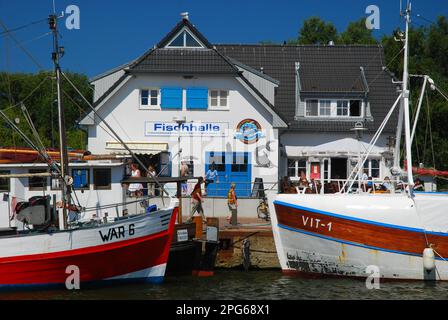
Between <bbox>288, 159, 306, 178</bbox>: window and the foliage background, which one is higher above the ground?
the foliage background

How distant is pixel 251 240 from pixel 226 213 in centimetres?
503

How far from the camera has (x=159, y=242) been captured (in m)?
23.3

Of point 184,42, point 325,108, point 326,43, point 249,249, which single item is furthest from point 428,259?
point 326,43

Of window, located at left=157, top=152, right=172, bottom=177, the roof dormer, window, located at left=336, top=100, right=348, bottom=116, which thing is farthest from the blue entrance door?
window, located at left=336, top=100, right=348, bottom=116

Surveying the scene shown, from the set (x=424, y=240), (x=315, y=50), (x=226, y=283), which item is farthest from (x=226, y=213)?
(x=315, y=50)

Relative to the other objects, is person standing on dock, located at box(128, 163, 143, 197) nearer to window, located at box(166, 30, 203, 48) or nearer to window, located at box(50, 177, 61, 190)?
window, located at box(50, 177, 61, 190)

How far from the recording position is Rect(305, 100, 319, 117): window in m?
39.5

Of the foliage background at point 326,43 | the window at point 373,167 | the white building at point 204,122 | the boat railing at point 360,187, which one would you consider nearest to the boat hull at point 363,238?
the boat railing at point 360,187

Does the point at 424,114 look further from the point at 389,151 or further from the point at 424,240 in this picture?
the point at 424,240

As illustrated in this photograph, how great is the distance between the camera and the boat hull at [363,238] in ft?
76.1

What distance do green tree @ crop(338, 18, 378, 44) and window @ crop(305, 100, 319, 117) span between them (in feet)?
80.4

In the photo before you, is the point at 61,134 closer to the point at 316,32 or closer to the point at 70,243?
the point at 70,243

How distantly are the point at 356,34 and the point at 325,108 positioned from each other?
1060 inches

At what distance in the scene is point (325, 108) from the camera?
39.5 m
